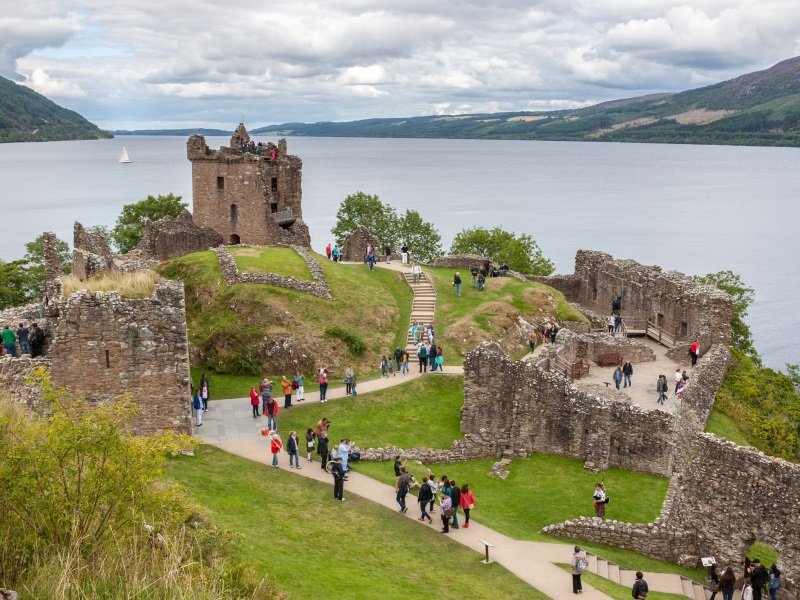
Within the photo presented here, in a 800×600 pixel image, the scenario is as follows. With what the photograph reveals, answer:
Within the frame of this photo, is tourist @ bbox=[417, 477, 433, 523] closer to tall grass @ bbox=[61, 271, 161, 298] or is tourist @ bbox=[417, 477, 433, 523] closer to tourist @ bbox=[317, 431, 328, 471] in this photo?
tourist @ bbox=[317, 431, 328, 471]

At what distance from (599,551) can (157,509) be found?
14.6 metres

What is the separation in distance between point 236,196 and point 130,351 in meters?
30.1

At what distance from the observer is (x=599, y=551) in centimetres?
2323

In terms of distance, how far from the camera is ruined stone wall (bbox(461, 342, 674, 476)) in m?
28.8

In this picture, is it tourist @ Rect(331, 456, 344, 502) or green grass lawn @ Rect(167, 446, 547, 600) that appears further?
tourist @ Rect(331, 456, 344, 502)

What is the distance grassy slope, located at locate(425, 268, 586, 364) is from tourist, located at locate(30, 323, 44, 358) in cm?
1835

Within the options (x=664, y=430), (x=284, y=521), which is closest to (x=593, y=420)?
(x=664, y=430)

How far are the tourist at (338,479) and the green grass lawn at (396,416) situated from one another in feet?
17.3

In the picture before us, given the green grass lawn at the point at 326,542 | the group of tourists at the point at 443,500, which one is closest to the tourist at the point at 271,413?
the green grass lawn at the point at 326,542

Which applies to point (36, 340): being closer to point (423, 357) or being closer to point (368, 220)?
point (423, 357)

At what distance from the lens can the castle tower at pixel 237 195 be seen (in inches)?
2116

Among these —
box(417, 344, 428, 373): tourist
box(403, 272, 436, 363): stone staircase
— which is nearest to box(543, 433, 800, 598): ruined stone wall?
box(417, 344, 428, 373): tourist

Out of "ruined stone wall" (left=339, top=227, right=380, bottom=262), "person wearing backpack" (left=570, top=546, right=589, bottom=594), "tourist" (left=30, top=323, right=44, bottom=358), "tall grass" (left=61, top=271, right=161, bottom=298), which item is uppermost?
"tall grass" (left=61, top=271, right=161, bottom=298)

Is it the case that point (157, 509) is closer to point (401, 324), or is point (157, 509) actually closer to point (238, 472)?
point (238, 472)
